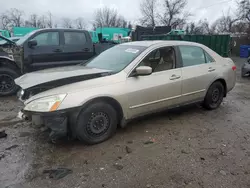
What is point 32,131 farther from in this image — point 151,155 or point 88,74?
point 151,155

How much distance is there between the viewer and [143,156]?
10.2 ft

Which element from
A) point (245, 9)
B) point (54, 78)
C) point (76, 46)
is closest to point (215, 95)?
point (54, 78)

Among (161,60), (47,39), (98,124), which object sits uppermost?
(47,39)

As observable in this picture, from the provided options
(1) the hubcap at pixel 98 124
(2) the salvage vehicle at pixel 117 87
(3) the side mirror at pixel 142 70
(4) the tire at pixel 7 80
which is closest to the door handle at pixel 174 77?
(2) the salvage vehicle at pixel 117 87

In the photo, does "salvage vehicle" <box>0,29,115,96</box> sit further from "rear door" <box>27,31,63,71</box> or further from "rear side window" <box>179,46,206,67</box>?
"rear side window" <box>179,46,206,67</box>

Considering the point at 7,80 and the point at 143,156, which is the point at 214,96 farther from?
the point at 7,80

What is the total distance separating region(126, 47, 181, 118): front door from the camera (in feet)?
11.8

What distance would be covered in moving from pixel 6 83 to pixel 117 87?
14.2 feet

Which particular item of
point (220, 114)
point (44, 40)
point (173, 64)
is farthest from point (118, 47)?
point (44, 40)

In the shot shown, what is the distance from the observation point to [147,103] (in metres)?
3.78

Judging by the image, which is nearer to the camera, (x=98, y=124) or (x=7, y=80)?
(x=98, y=124)

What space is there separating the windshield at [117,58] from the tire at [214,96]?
1.94 meters

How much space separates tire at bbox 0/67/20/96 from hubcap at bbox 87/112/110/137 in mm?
4055

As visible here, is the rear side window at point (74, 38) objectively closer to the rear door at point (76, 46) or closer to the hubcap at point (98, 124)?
the rear door at point (76, 46)
